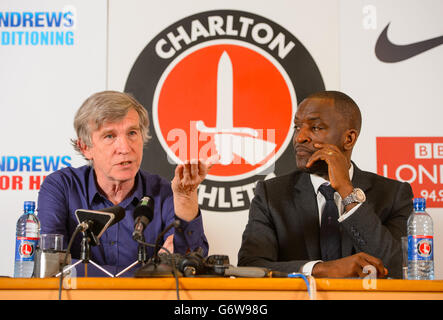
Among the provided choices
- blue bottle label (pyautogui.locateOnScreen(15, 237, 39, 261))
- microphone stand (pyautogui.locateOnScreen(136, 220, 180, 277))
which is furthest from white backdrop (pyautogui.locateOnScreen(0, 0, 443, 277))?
microphone stand (pyautogui.locateOnScreen(136, 220, 180, 277))

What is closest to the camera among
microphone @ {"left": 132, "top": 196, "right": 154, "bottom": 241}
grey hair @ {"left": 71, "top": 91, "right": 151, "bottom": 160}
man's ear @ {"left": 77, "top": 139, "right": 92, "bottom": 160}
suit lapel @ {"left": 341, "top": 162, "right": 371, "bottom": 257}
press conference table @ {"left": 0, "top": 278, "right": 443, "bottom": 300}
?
press conference table @ {"left": 0, "top": 278, "right": 443, "bottom": 300}

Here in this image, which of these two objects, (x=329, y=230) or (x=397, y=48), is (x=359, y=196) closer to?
(x=329, y=230)

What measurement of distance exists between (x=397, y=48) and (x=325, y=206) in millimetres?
1388

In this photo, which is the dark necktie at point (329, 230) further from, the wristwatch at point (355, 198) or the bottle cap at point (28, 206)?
the bottle cap at point (28, 206)

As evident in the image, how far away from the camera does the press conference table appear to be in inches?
70.2

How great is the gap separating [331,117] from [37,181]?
184 cm

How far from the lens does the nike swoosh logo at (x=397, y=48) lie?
3.78m

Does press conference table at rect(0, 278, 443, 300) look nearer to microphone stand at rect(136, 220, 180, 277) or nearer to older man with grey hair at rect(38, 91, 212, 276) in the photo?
microphone stand at rect(136, 220, 180, 277)

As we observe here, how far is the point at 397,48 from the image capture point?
149 inches

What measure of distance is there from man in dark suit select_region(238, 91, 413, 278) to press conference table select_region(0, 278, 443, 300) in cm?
79

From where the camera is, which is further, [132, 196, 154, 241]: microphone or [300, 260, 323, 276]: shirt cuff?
[300, 260, 323, 276]: shirt cuff

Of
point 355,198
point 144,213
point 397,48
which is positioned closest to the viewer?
point 144,213

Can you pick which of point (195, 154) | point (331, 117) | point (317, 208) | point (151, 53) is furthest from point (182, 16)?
point (317, 208)

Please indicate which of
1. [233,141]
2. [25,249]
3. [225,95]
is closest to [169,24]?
[225,95]
